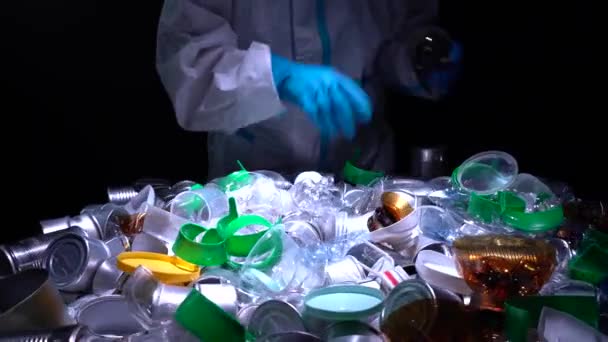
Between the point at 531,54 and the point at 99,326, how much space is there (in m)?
1.60

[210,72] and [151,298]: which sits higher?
[210,72]

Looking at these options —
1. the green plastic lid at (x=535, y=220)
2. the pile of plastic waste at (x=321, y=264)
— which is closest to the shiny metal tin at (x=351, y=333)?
the pile of plastic waste at (x=321, y=264)

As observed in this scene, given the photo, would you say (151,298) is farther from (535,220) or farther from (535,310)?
(535,220)

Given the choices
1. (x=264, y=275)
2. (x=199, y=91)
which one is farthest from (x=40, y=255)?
(x=199, y=91)

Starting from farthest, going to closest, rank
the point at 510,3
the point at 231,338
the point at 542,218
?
the point at 510,3 → the point at 542,218 → the point at 231,338

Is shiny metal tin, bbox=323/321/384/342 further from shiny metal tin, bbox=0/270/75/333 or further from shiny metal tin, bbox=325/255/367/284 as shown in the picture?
shiny metal tin, bbox=0/270/75/333

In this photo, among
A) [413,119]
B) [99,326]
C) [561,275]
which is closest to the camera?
[99,326]

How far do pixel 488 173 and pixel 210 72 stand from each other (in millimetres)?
802

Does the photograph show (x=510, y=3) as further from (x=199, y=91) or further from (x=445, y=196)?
(x=199, y=91)

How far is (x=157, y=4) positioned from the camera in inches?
104

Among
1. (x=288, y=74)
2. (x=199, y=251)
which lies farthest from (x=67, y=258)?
(x=288, y=74)

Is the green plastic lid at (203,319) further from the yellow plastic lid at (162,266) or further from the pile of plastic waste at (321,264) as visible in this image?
the yellow plastic lid at (162,266)

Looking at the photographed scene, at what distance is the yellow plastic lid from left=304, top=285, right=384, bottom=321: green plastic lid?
24 cm

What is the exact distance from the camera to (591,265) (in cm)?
116
